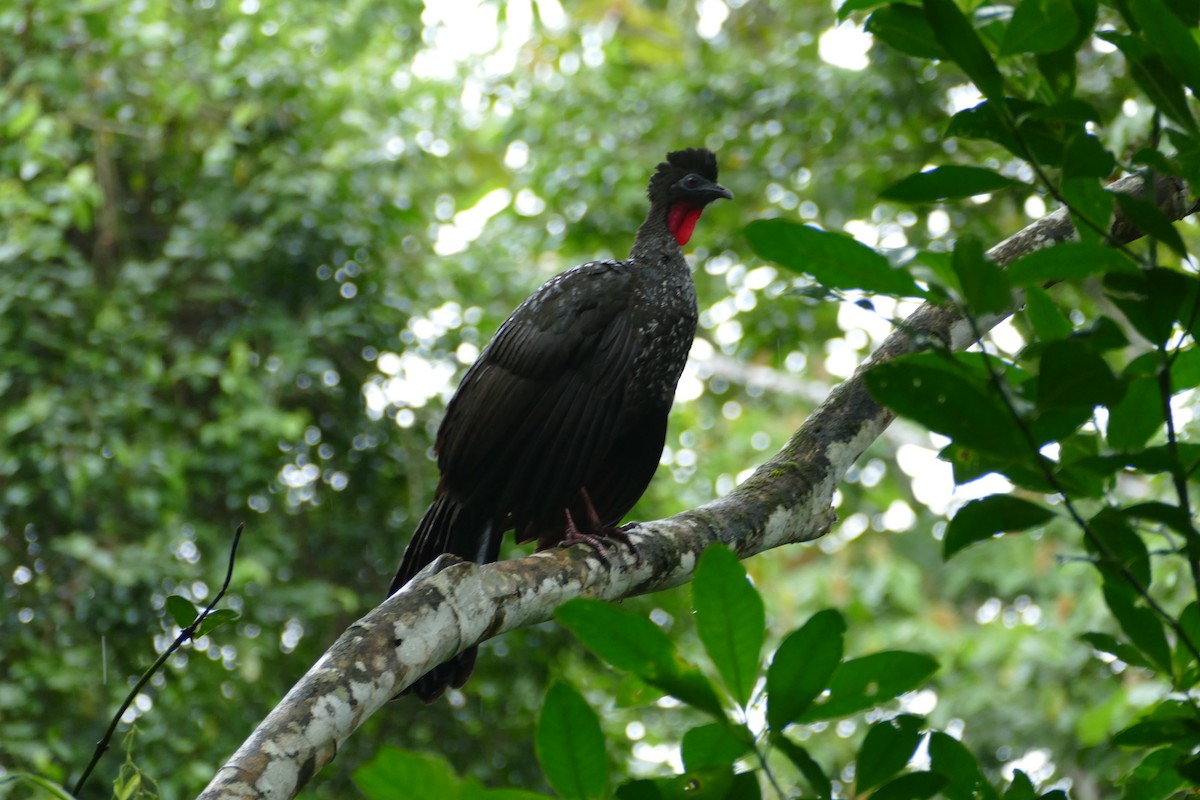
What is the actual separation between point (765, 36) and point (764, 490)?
211 inches

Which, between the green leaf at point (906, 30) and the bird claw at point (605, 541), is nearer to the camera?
the green leaf at point (906, 30)

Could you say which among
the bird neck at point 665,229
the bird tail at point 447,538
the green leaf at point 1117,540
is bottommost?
the green leaf at point 1117,540

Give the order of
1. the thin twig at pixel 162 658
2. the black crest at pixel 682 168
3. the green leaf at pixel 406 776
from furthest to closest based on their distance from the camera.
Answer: the black crest at pixel 682 168 → the thin twig at pixel 162 658 → the green leaf at pixel 406 776

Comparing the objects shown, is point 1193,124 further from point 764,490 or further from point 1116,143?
point 1116,143

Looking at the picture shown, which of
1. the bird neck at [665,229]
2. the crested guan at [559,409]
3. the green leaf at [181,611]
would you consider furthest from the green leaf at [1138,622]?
the bird neck at [665,229]

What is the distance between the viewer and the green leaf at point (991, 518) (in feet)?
3.13

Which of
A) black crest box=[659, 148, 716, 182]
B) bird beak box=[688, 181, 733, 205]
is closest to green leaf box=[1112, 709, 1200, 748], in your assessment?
bird beak box=[688, 181, 733, 205]

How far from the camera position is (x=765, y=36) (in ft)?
23.8

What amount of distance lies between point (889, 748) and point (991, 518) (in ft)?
0.65

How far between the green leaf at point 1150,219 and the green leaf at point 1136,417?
13 centimetres

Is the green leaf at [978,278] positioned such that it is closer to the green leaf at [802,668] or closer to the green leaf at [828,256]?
the green leaf at [828,256]

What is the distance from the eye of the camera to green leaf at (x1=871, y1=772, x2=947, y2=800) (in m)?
0.92

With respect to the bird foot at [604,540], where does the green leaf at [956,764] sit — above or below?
below

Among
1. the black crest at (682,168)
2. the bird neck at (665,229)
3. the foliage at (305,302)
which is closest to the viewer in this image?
the bird neck at (665,229)
